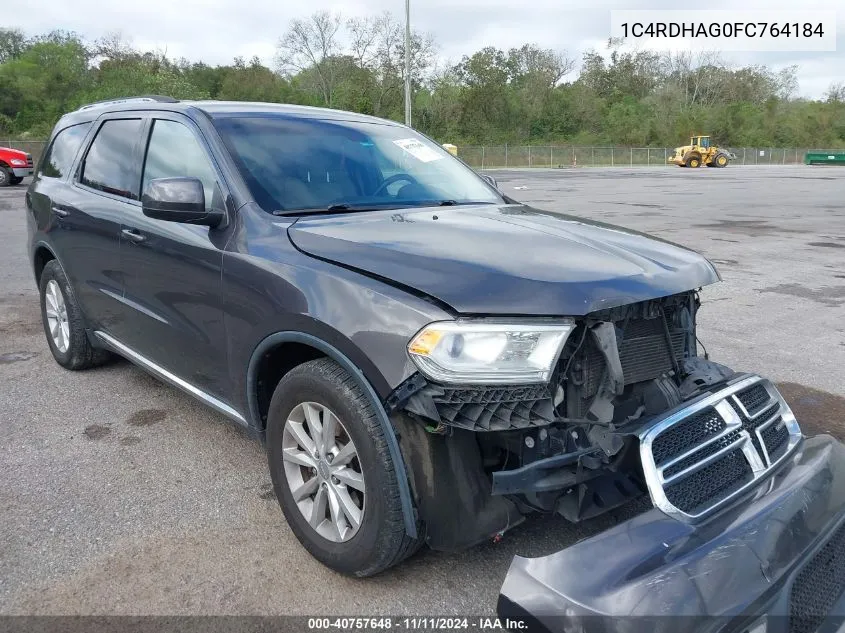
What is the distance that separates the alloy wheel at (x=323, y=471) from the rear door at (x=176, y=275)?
1.94 ft

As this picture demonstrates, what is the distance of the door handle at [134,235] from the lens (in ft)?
11.7

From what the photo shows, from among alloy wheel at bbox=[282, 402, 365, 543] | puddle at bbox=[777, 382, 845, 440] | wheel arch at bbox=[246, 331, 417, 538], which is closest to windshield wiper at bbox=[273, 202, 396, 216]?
wheel arch at bbox=[246, 331, 417, 538]

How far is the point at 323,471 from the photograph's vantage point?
261cm

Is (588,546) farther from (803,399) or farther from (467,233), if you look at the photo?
(803,399)

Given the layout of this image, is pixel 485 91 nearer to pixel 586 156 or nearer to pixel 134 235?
pixel 586 156

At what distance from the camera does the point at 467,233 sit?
2770mm

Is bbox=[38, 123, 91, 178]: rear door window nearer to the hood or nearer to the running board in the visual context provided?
the running board

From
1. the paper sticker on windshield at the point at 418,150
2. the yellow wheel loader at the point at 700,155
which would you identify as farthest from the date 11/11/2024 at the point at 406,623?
the yellow wheel loader at the point at 700,155

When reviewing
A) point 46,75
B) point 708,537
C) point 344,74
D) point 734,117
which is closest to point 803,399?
point 708,537

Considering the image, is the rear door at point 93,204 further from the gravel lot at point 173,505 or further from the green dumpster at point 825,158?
the green dumpster at point 825,158

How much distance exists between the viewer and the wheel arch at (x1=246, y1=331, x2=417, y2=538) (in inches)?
89.2

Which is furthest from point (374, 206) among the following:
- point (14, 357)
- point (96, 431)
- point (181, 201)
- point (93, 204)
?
point (14, 357)

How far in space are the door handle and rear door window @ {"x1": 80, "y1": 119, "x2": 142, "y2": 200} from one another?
21cm

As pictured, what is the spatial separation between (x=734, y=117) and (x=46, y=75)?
6750 centimetres
